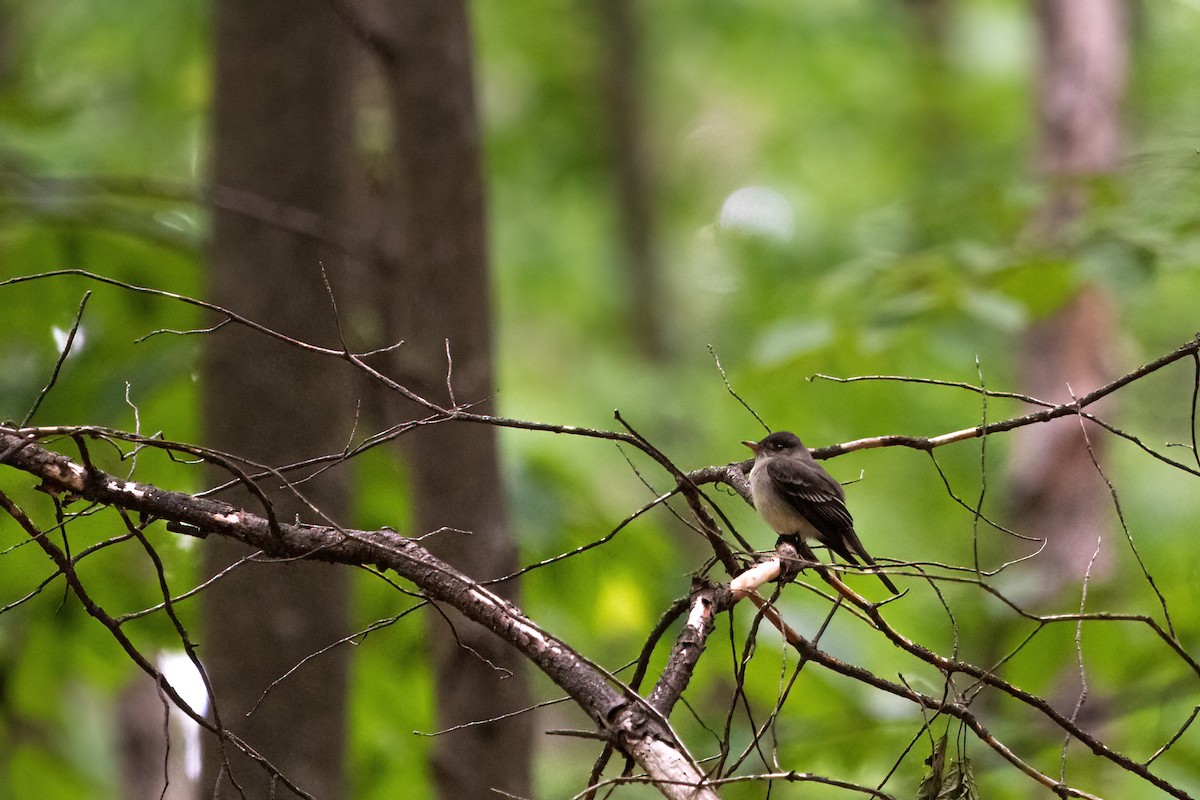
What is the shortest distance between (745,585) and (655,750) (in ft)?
2.07

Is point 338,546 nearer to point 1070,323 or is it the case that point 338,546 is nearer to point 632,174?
point 1070,323

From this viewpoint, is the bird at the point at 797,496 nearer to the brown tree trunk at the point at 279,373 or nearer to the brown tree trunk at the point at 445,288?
the brown tree trunk at the point at 445,288

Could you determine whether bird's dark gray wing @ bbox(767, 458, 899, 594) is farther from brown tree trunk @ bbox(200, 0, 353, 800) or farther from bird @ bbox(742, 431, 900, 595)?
brown tree trunk @ bbox(200, 0, 353, 800)

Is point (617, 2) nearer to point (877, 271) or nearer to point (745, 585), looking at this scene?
point (877, 271)

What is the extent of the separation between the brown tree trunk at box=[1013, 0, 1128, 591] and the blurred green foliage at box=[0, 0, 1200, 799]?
1.36ft

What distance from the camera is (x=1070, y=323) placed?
307 inches

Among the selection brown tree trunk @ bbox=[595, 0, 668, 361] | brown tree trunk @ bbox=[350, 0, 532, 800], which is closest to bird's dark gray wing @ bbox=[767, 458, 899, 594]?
brown tree trunk @ bbox=[350, 0, 532, 800]

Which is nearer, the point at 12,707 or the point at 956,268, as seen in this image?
the point at 956,268

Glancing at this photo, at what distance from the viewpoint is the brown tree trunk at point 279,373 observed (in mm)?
3980

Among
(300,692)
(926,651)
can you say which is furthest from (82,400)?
(926,651)

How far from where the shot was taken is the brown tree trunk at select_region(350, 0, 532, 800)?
4.14 metres

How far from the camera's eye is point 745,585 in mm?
2594

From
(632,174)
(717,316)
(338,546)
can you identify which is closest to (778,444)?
(338,546)

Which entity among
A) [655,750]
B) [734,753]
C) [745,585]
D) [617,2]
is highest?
[617,2]
